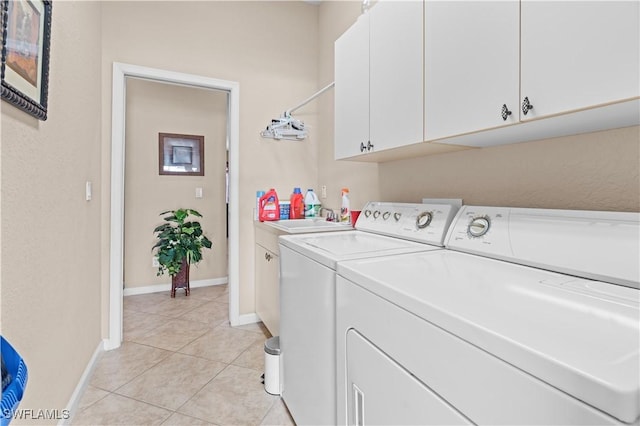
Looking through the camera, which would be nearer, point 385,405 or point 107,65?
point 385,405

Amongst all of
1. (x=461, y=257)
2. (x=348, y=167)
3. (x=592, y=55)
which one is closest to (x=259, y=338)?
(x=348, y=167)

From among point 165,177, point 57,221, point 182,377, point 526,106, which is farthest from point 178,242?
point 526,106

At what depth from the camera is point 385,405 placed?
810 mm

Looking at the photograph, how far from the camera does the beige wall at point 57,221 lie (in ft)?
3.30

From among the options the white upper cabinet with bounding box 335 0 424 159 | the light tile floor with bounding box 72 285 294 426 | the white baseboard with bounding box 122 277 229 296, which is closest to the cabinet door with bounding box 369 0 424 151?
the white upper cabinet with bounding box 335 0 424 159

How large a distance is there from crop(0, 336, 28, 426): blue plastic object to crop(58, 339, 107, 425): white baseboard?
1.09 m

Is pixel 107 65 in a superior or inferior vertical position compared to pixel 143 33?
inferior

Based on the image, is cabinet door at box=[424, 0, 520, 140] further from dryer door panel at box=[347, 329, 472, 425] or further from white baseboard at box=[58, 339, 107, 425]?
white baseboard at box=[58, 339, 107, 425]

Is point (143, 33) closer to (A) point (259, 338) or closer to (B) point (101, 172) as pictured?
(B) point (101, 172)

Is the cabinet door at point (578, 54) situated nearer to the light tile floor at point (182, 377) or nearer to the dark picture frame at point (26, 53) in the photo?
the dark picture frame at point (26, 53)

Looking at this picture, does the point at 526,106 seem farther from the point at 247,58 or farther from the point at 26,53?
the point at 247,58

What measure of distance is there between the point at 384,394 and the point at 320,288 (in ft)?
1.41

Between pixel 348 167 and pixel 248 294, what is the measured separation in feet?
4.52

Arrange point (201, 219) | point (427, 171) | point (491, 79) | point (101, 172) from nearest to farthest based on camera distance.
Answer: point (491, 79) → point (427, 171) → point (101, 172) → point (201, 219)
